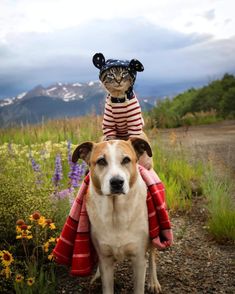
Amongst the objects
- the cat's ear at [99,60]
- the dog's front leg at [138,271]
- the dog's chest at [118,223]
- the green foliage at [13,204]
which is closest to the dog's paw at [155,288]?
the dog's front leg at [138,271]

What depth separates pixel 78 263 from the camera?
3883mm

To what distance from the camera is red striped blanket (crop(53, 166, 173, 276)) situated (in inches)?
150

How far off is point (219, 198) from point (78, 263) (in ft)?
8.05

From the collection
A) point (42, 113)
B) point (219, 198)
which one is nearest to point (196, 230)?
point (219, 198)

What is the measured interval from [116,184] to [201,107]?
1970 centimetres

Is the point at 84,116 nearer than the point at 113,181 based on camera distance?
No

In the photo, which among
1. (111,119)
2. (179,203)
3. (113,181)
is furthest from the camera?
(179,203)

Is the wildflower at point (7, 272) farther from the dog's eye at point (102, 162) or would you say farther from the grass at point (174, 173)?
the dog's eye at point (102, 162)

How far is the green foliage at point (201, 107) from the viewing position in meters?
20.4

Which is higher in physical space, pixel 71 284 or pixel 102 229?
pixel 102 229

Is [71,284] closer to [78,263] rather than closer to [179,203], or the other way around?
[78,263]

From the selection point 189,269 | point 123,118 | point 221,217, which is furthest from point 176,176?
point 123,118

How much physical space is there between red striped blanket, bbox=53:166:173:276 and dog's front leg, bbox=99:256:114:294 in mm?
204

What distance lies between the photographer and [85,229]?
3799mm
